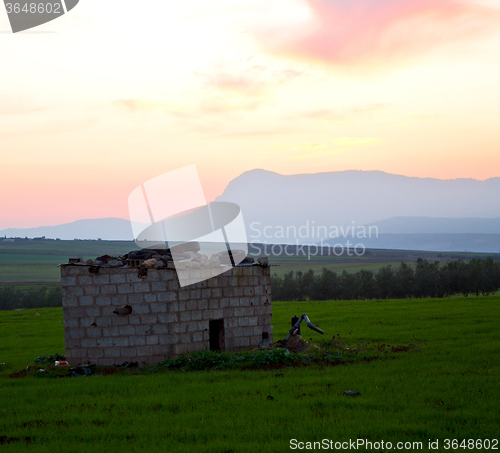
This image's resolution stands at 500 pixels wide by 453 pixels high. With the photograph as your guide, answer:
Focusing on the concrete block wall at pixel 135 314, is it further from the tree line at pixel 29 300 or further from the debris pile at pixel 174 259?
the tree line at pixel 29 300

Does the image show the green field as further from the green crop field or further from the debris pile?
the green crop field

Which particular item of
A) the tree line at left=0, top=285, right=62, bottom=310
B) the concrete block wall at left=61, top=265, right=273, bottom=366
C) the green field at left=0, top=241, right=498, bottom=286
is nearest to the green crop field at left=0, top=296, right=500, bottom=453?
the concrete block wall at left=61, top=265, right=273, bottom=366

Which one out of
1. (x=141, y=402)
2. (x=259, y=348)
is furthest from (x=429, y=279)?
(x=141, y=402)

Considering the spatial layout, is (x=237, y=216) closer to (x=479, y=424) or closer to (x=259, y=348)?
(x=259, y=348)

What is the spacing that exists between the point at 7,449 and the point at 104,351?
7347 millimetres

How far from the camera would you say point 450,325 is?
23.4 meters

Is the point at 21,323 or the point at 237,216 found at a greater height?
the point at 237,216

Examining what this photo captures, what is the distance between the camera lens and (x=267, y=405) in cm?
1019

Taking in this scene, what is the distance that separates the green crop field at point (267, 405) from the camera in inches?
328

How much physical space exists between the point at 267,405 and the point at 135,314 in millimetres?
6409

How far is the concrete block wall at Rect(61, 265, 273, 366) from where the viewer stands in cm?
1531

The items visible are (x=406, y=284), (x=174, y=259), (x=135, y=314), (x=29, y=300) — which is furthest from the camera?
(x=29, y=300)

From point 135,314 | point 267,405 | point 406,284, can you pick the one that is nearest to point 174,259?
point 135,314

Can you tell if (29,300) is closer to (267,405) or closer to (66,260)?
(267,405)
